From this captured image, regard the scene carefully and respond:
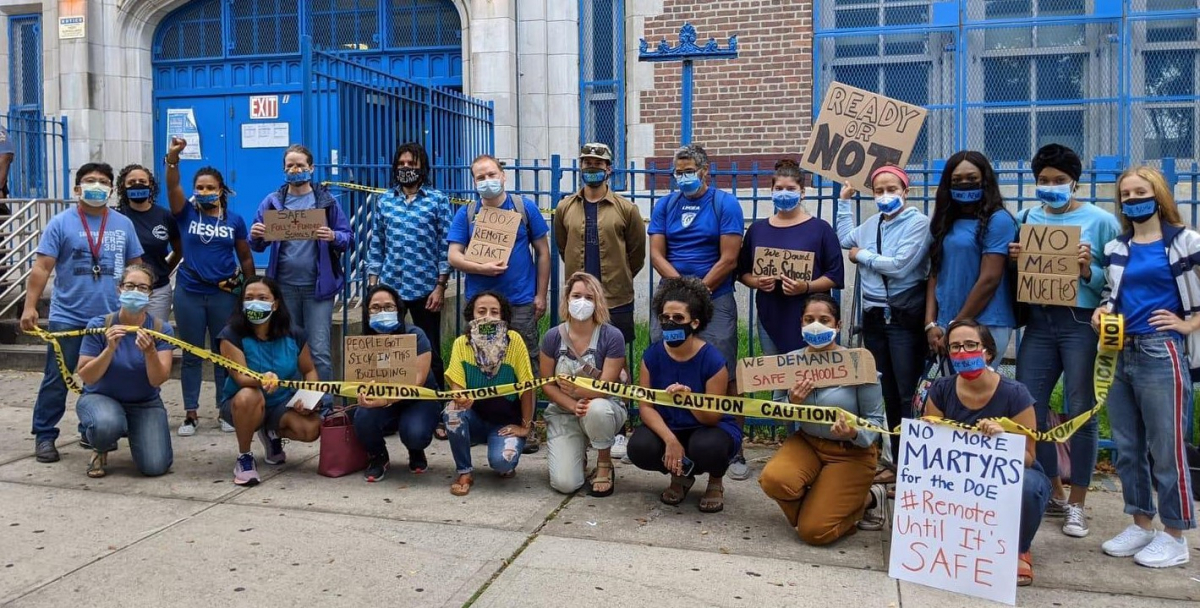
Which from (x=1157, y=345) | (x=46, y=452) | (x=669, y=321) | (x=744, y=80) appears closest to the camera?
(x=1157, y=345)

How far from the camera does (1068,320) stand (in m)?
4.93

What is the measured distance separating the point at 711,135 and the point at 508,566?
6.99 metres

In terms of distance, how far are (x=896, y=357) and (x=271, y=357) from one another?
3532mm

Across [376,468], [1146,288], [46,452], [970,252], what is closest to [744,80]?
[970,252]

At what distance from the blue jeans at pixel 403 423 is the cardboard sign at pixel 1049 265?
3197 millimetres

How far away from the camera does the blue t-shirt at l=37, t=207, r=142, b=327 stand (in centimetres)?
619

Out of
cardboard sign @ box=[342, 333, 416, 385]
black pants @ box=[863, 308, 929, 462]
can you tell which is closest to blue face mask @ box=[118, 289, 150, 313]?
cardboard sign @ box=[342, 333, 416, 385]

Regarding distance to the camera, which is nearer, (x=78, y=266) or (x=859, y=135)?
(x=859, y=135)

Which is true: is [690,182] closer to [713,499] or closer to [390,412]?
[713,499]

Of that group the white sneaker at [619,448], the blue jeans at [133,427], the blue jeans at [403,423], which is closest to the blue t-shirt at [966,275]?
the white sneaker at [619,448]

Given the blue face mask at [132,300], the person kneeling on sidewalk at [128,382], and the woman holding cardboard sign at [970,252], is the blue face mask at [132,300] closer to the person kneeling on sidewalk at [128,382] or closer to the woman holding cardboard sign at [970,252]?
the person kneeling on sidewalk at [128,382]

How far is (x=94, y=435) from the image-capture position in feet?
19.0

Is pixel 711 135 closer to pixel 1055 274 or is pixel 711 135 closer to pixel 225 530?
pixel 1055 274

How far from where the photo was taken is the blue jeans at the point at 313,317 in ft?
22.1
